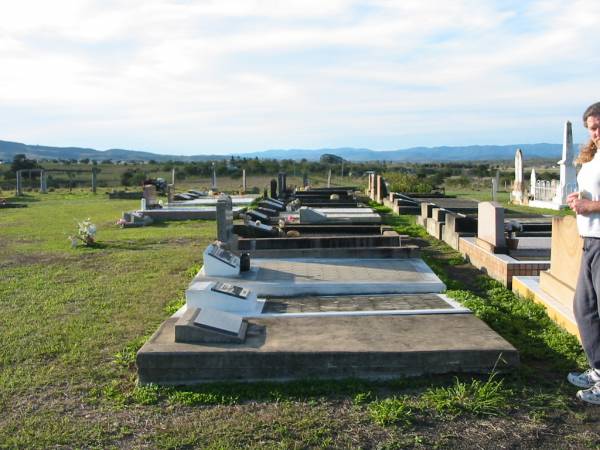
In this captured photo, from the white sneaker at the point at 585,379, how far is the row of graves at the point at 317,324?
1.37ft

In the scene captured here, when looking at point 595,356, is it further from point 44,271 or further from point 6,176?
point 6,176

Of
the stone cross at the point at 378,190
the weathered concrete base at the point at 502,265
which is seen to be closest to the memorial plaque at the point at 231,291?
the weathered concrete base at the point at 502,265

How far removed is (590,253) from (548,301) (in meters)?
2.45

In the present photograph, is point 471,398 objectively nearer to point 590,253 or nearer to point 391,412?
point 391,412

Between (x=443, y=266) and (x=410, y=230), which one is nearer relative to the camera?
(x=443, y=266)

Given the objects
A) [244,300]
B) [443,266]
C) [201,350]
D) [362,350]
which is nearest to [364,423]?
[362,350]

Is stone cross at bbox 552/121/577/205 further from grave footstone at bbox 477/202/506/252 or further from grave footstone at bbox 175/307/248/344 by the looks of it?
grave footstone at bbox 175/307/248/344

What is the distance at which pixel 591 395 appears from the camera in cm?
408

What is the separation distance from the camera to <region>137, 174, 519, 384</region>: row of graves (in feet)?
14.7

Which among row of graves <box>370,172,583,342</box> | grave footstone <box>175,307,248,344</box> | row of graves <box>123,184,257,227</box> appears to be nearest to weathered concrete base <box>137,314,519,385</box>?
grave footstone <box>175,307,248,344</box>

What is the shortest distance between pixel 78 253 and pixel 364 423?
28.6 ft

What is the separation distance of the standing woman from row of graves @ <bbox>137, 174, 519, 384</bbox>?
1.70ft

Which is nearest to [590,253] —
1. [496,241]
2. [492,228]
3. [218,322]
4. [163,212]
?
[218,322]

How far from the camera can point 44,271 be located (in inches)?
372
